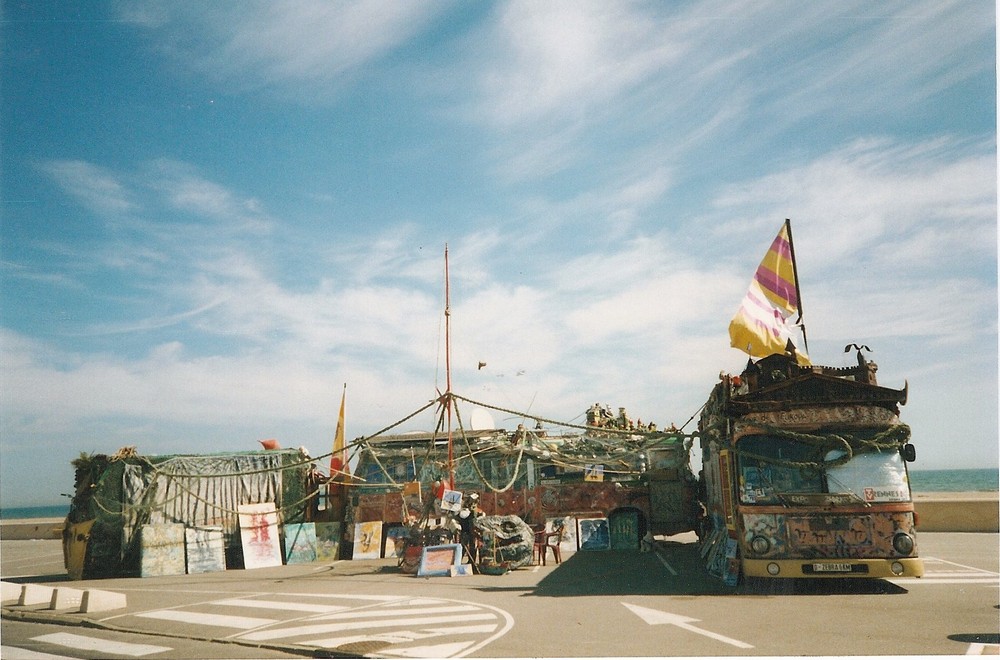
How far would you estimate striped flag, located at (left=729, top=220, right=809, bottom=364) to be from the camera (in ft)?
43.1

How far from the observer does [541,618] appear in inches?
379

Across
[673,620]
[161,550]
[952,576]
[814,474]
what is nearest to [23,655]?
[673,620]

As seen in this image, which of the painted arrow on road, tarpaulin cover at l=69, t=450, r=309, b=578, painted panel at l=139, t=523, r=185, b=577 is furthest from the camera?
tarpaulin cover at l=69, t=450, r=309, b=578

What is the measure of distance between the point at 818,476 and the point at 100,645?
11.6 meters

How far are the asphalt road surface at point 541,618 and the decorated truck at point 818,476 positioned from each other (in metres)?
0.63

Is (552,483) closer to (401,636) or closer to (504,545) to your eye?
(504,545)

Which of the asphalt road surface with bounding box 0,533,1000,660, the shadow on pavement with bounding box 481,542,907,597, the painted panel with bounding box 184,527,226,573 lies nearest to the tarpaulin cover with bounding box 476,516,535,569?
the asphalt road surface with bounding box 0,533,1000,660

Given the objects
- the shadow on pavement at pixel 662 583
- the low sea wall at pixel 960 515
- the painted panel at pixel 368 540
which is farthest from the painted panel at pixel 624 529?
the low sea wall at pixel 960 515

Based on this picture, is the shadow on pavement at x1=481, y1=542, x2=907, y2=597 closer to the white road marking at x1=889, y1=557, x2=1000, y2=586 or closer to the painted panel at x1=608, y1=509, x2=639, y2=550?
the white road marking at x1=889, y1=557, x2=1000, y2=586

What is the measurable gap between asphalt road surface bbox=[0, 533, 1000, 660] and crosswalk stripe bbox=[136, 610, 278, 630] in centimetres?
5

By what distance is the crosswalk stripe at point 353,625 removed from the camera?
9117mm

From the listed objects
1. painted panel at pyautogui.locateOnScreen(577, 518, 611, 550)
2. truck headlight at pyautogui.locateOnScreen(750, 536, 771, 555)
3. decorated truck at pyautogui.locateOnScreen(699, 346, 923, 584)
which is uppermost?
decorated truck at pyautogui.locateOnScreen(699, 346, 923, 584)

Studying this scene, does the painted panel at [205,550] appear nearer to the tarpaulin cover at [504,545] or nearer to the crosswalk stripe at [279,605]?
the crosswalk stripe at [279,605]

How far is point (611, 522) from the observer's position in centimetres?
1916
